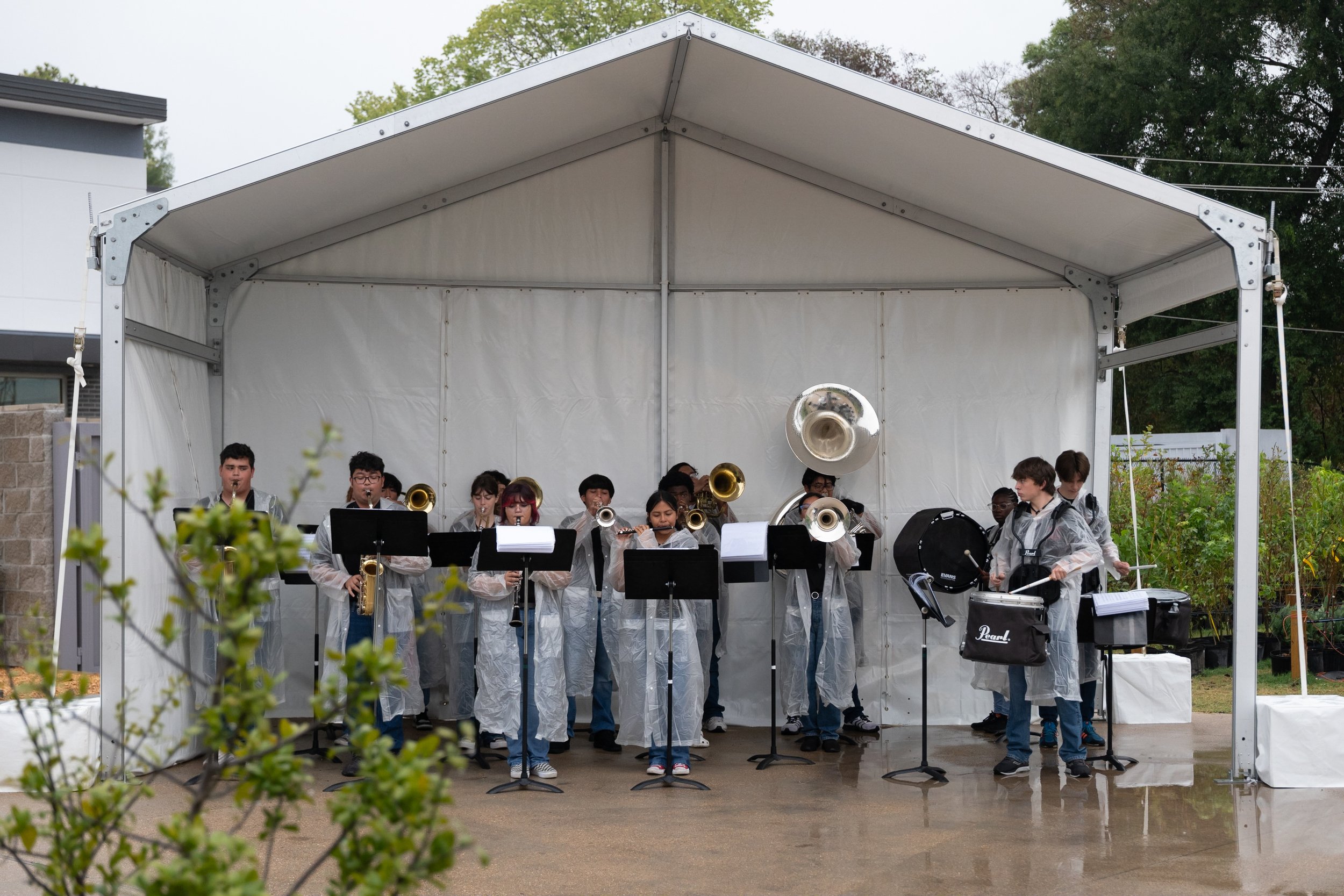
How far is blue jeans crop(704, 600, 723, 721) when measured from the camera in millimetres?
7535

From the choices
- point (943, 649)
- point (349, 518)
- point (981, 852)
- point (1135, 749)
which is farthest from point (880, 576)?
point (349, 518)

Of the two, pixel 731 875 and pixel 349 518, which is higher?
pixel 349 518

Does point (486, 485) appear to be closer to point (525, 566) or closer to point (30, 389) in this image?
point (525, 566)

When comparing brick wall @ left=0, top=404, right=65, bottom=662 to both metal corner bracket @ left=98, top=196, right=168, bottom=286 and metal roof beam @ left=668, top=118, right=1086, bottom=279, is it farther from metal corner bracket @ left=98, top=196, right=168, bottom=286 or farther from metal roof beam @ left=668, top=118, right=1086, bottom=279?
metal roof beam @ left=668, top=118, right=1086, bottom=279

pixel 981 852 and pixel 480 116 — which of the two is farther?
pixel 480 116

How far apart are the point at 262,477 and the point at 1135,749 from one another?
527 cm

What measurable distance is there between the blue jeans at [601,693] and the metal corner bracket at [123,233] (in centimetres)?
320

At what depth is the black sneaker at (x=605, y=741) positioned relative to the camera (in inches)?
280

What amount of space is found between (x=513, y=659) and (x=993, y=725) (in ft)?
10.1

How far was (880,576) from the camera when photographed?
7.70m

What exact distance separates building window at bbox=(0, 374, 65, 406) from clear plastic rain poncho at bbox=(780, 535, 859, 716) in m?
11.0

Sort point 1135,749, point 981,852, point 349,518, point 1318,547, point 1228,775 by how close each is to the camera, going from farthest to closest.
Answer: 1. point 1318,547
2. point 1135,749
3. point 1228,775
4. point 349,518
5. point 981,852

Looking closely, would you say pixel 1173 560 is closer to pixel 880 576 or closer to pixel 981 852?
pixel 880 576

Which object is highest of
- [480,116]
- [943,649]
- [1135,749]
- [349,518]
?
[480,116]
